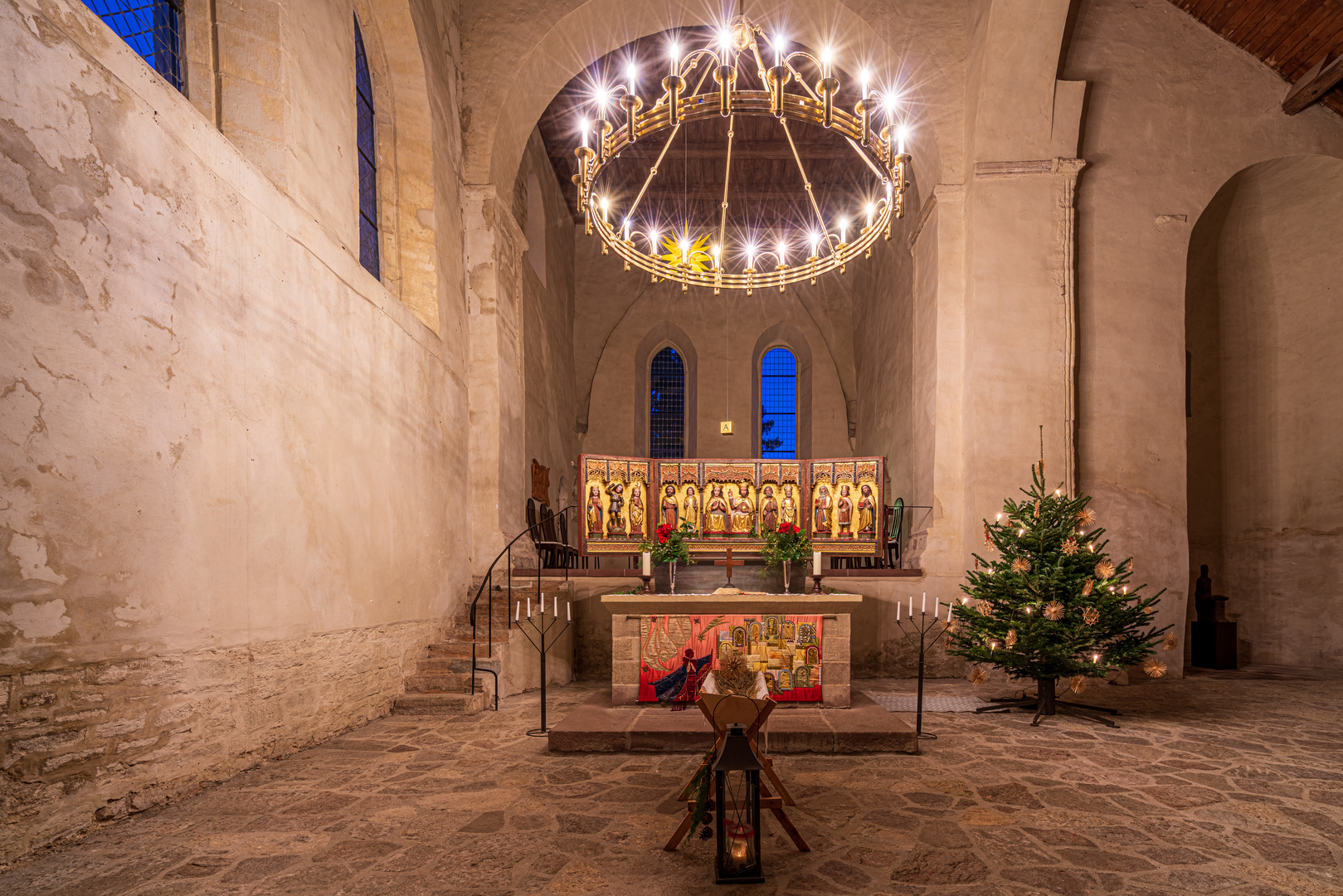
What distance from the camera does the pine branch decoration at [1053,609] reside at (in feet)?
24.1

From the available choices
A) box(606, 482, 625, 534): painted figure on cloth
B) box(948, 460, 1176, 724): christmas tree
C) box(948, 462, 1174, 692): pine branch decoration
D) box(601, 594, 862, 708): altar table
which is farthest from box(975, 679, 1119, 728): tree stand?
box(606, 482, 625, 534): painted figure on cloth

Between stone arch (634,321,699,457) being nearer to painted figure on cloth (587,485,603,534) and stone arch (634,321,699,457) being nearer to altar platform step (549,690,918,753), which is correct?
painted figure on cloth (587,485,603,534)

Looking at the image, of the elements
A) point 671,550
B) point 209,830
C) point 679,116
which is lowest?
point 209,830

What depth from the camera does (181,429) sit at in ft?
15.8

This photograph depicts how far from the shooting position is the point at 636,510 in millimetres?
11523

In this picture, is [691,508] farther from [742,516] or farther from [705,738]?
[705,738]

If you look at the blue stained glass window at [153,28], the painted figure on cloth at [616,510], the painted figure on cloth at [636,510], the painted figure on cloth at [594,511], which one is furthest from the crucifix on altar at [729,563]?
the blue stained glass window at [153,28]

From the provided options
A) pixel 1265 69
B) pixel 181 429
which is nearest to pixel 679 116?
pixel 181 429

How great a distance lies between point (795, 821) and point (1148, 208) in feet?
32.7

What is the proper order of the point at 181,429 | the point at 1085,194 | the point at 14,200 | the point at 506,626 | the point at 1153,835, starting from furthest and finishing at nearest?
1. the point at 1085,194
2. the point at 506,626
3. the point at 181,429
4. the point at 1153,835
5. the point at 14,200

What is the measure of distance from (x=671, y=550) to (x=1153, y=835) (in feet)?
19.0

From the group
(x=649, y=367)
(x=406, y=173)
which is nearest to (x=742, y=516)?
(x=406, y=173)

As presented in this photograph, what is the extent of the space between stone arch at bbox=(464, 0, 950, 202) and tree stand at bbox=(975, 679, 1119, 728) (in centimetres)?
705

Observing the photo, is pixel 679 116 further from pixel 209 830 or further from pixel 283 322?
pixel 209 830
